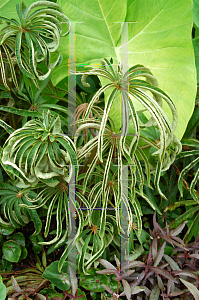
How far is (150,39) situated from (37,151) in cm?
59

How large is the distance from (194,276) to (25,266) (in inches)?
23.8

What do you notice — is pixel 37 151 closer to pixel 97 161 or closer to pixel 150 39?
pixel 97 161

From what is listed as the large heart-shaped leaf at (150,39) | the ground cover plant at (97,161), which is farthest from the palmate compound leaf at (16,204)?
the large heart-shaped leaf at (150,39)

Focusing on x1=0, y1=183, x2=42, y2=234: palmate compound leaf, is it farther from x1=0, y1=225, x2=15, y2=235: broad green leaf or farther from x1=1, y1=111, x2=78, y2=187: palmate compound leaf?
x1=1, y1=111, x2=78, y2=187: palmate compound leaf

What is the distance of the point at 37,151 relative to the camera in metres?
0.58

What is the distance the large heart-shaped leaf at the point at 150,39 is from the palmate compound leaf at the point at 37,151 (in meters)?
0.27

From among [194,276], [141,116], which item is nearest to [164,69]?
Answer: [141,116]

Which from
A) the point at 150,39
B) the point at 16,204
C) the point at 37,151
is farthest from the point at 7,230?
the point at 150,39

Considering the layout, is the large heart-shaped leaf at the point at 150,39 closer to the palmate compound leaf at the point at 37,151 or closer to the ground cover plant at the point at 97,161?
the ground cover plant at the point at 97,161

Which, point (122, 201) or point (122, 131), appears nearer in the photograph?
point (122, 131)

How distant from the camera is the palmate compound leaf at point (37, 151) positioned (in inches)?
22.2

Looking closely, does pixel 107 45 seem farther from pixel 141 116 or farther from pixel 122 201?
pixel 122 201

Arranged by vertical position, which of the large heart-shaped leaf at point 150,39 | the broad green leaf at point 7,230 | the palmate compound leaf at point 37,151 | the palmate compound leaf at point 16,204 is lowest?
the broad green leaf at point 7,230

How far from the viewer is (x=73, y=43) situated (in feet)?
2.49
